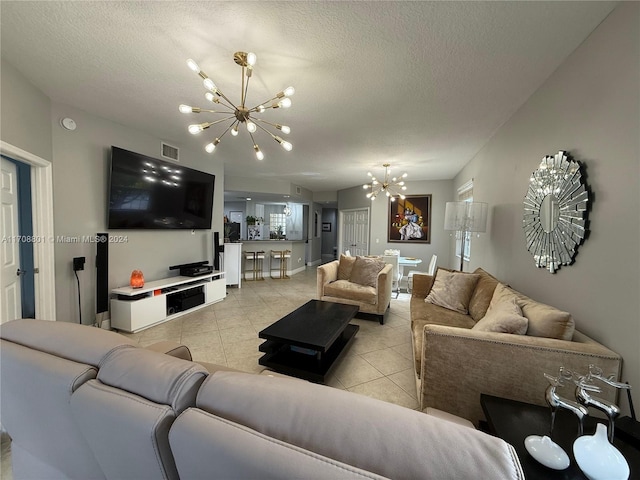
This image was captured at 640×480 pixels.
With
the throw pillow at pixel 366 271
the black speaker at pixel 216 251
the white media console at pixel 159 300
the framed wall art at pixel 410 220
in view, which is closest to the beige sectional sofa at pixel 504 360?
the throw pillow at pixel 366 271

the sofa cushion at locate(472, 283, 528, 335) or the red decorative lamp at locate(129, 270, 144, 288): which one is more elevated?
the sofa cushion at locate(472, 283, 528, 335)

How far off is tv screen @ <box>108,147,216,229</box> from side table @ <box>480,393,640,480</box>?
418 centimetres

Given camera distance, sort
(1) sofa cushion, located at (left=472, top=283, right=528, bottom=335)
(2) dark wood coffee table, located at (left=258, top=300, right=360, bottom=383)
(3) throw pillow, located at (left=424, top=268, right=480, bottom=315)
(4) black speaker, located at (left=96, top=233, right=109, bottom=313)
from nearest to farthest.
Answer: (1) sofa cushion, located at (left=472, top=283, right=528, bottom=335) < (2) dark wood coffee table, located at (left=258, top=300, right=360, bottom=383) < (3) throw pillow, located at (left=424, top=268, right=480, bottom=315) < (4) black speaker, located at (left=96, top=233, right=109, bottom=313)

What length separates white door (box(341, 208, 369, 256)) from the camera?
7.22 metres

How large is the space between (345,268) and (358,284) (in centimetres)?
43

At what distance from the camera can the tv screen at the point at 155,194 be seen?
323cm

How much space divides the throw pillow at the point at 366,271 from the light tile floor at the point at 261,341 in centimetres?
60

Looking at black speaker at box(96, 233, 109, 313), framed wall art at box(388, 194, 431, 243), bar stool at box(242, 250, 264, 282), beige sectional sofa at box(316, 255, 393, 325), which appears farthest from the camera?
bar stool at box(242, 250, 264, 282)

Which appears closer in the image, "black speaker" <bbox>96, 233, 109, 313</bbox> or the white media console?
"black speaker" <bbox>96, 233, 109, 313</bbox>

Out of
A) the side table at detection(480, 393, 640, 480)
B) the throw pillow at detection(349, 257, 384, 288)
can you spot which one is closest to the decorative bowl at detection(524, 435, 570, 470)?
the side table at detection(480, 393, 640, 480)

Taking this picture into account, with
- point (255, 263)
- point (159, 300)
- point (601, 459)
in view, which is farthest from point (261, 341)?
point (255, 263)

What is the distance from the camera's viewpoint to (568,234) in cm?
172

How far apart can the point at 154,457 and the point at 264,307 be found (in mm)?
3894

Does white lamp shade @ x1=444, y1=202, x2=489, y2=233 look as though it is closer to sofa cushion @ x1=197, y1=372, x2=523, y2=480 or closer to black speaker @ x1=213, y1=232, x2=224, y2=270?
sofa cushion @ x1=197, y1=372, x2=523, y2=480
